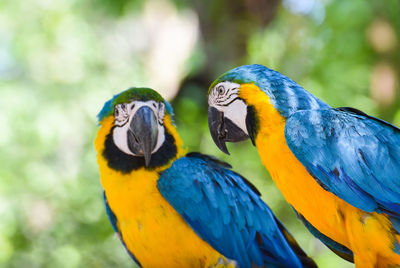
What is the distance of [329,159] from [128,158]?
0.81 m

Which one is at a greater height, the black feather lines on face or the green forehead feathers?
the green forehead feathers

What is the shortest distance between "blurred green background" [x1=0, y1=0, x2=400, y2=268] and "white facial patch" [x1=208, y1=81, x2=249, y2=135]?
105 inches

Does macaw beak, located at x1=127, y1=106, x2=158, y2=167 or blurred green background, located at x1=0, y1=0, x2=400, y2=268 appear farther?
blurred green background, located at x1=0, y1=0, x2=400, y2=268

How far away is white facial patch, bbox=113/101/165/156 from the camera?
168cm

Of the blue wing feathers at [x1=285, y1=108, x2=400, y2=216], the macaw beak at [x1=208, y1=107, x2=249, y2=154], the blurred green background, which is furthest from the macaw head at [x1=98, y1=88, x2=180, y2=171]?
the blurred green background

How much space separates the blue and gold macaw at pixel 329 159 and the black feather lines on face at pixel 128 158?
338 millimetres

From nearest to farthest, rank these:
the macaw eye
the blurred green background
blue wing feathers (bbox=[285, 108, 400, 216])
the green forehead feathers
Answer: blue wing feathers (bbox=[285, 108, 400, 216])
the macaw eye
the green forehead feathers
the blurred green background

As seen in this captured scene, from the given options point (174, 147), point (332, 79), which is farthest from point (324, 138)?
point (332, 79)

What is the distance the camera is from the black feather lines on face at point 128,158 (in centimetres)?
171

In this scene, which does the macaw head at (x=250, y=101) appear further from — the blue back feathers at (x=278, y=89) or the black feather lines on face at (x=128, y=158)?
the black feather lines on face at (x=128, y=158)

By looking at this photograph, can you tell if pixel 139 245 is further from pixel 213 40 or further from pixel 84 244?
pixel 213 40

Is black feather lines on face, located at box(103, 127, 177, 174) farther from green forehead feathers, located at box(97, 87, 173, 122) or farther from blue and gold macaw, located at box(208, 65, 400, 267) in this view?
blue and gold macaw, located at box(208, 65, 400, 267)

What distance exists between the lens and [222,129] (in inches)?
64.5

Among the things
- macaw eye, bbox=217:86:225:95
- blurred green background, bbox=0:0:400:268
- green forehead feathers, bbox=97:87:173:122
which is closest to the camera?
macaw eye, bbox=217:86:225:95
